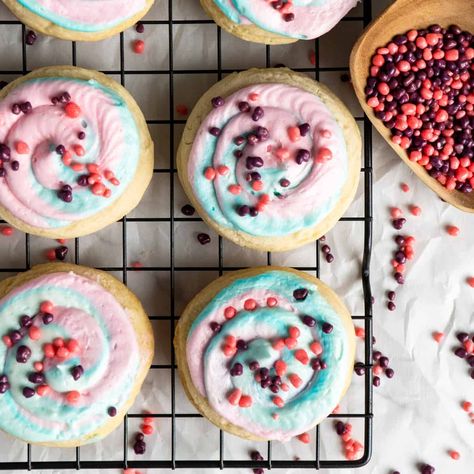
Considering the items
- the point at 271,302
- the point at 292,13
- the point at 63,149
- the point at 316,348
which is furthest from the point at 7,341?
the point at 292,13

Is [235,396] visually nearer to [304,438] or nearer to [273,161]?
[304,438]

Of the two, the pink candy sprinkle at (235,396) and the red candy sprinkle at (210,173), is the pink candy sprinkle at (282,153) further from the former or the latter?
the pink candy sprinkle at (235,396)

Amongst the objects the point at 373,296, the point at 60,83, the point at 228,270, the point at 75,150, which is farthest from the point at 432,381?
the point at 60,83

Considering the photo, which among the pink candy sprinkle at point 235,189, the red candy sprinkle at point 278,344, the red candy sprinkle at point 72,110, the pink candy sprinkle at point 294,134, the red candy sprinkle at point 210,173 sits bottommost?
the red candy sprinkle at point 278,344

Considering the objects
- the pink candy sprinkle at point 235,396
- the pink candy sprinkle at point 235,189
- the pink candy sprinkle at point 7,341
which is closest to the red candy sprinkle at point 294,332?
the pink candy sprinkle at point 235,396

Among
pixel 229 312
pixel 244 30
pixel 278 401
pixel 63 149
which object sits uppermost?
pixel 244 30

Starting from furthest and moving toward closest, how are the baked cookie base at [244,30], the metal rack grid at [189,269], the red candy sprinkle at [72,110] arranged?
the metal rack grid at [189,269]
the baked cookie base at [244,30]
the red candy sprinkle at [72,110]

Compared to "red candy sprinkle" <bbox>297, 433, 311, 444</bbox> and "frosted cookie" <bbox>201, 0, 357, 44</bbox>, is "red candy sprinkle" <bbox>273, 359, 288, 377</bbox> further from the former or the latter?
"frosted cookie" <bbox>201, 0, 357, 44</bbox>

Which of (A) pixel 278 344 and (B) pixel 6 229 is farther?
(B) pixel 6 229
